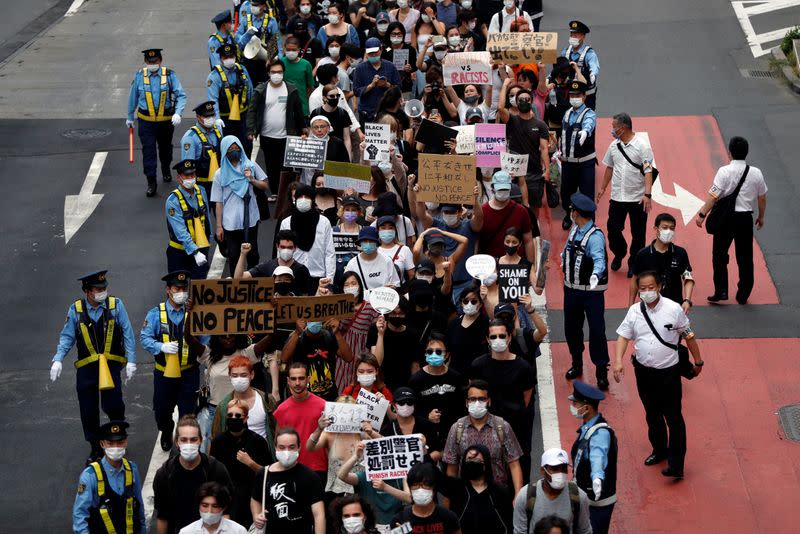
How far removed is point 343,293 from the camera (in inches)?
585

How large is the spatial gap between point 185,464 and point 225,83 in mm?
9879

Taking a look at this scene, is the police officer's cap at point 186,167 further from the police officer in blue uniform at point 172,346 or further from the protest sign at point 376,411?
the protest sign at point 376,411

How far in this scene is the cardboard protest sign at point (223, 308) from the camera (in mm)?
14023

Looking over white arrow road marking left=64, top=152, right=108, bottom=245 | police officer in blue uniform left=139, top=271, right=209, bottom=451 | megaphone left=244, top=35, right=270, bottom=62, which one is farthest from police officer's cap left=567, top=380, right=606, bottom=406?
megaphone left=244, top=35, right=270, bottom=62

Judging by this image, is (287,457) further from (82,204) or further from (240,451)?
(82,204)

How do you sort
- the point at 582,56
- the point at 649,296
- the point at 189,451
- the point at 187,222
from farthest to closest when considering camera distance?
the point at 582,56, the point at 187,222, the point at 649,296, the point at 189,451

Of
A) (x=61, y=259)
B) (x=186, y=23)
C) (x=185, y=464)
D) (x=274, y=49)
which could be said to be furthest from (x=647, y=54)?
(x=185, y=464)

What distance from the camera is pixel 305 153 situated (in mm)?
18219

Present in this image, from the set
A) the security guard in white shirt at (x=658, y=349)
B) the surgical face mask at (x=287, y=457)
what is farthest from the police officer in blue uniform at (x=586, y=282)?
the surgical face mask at (x=287, y=457)

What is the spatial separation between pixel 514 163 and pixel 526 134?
135cm

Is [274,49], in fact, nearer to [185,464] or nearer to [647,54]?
[647,54]

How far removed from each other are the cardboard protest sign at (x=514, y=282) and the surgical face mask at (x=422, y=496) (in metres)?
3.71

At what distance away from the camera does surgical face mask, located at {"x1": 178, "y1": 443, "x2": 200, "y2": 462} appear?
1216 cm

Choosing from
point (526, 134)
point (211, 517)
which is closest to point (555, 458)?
point (211, 517)
